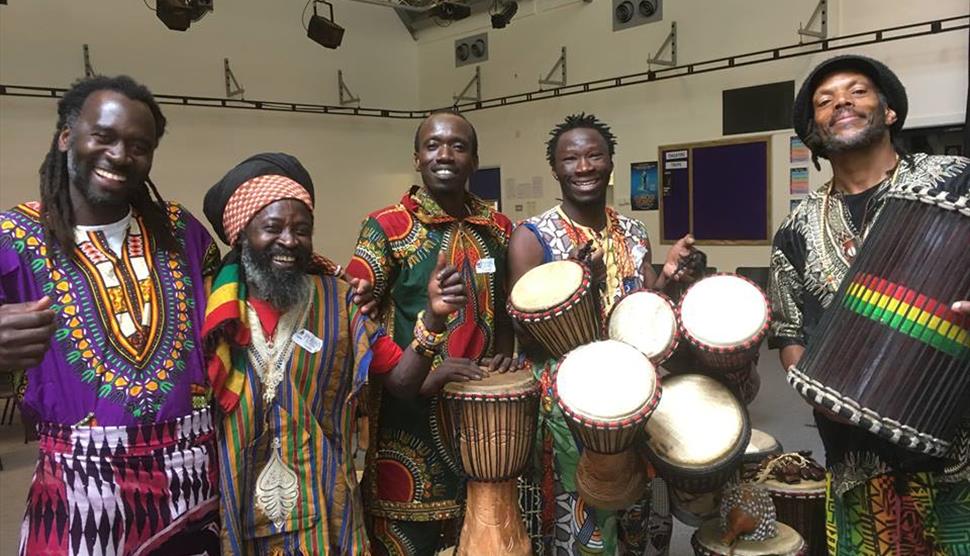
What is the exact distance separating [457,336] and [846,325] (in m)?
1.11

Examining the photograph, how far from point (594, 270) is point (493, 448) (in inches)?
24.2

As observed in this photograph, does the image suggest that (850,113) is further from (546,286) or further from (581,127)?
(546,286)

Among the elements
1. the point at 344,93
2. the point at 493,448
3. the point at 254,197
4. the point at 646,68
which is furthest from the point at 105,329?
the point at 344,93

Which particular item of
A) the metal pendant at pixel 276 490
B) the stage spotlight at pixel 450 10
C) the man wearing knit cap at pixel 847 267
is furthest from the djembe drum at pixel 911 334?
the stage spotlight at pixel 450 10

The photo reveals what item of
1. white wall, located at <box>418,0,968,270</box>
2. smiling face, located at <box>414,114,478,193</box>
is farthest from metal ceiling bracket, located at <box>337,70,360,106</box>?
A: smiling face, located at <box>414,114,478,193</box>

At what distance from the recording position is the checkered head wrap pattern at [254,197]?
1824 millimetres

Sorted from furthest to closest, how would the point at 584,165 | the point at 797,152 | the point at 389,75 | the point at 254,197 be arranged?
the point at 389,75
the point at 797,152
the point at 584,165
the point at 254,197

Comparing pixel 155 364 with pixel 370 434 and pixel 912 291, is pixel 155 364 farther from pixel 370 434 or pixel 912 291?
pixel 912 291

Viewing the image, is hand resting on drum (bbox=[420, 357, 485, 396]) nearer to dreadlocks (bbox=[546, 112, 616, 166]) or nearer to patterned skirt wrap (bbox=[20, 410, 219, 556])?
patterned skirt wrap (bbox=[20, 410, 219, 556])

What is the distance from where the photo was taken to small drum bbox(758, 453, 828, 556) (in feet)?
8.31

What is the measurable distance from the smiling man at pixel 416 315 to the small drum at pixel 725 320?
1.90ft

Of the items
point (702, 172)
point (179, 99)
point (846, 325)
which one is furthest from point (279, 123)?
point (846, 325)

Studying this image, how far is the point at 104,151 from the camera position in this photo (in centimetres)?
168

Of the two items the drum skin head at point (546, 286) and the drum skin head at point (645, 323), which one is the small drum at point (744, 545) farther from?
the drum skin head at point (546, 286)
